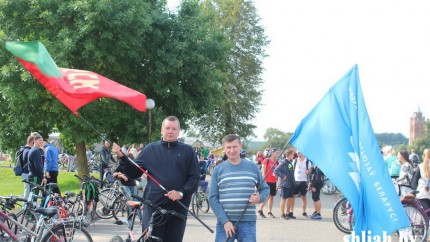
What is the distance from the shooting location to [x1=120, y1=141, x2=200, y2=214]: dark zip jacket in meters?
6.75

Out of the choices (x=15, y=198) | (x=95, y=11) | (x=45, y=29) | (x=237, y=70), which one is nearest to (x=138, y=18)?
(x=95, y=11)

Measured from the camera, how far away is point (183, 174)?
6812mm

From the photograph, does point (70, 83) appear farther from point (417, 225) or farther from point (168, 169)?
point (417, 225)

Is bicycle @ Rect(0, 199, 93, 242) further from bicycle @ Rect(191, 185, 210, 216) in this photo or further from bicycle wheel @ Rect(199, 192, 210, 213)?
bicycle wheel @ Rect(199, 192, 210, 213)

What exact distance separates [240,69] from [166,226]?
137 feet

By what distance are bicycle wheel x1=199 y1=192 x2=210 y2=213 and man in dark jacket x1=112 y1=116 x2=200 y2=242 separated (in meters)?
9.73

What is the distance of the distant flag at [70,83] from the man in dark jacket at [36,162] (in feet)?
19.5

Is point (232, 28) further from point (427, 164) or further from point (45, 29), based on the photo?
point (427, 164)

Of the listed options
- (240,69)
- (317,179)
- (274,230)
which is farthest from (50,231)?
(240,69)

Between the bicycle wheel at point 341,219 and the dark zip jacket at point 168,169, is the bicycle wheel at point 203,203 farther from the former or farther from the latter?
the dark zip jacket at point 168,169

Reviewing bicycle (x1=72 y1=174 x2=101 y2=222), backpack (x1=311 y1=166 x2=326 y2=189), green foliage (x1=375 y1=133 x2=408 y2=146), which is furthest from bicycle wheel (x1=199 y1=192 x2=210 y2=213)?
green foliage (x1=375 y1=133 x2=408 y2=146)

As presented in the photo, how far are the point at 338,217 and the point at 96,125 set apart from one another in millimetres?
11588

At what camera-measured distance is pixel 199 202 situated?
16.4 metres

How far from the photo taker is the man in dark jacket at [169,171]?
22.1 ft
